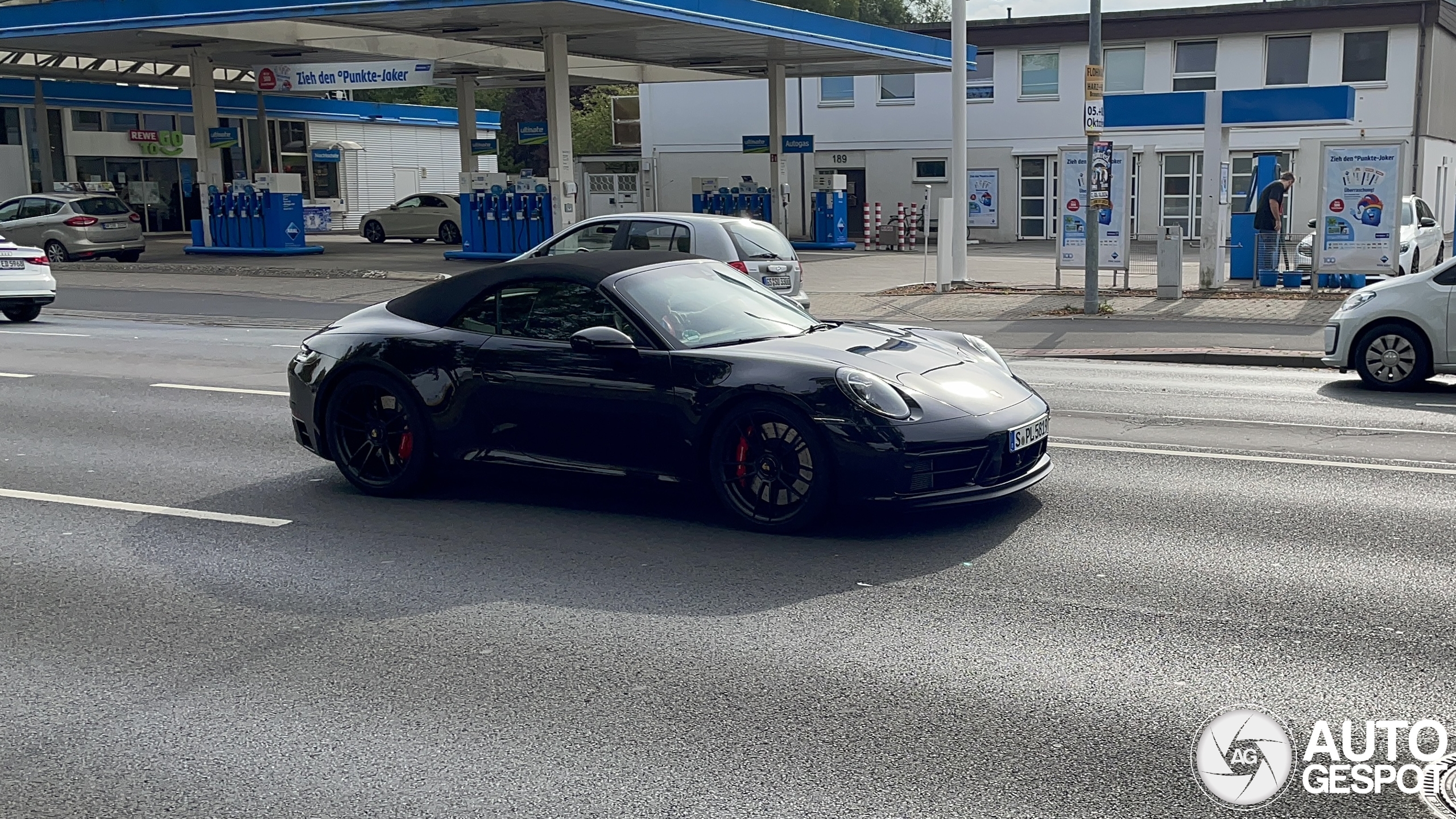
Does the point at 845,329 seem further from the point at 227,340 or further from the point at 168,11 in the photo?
the point at 168,11

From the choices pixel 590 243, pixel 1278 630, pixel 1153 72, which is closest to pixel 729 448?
pixel 1278 630

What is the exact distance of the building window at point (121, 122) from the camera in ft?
149

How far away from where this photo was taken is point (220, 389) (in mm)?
12531

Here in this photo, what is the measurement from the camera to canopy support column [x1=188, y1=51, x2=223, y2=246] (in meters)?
32.7

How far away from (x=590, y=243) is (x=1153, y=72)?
27778 mm

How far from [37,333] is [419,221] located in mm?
23391

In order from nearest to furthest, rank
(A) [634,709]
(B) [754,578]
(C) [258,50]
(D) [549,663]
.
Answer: (A) [634,709]
(D) [549,663]
(B) [754,578]
(C) [258,50]

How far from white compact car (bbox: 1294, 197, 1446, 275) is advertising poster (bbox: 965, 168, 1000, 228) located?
1830cm

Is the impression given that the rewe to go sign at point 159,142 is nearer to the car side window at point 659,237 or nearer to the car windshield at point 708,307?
the car side window at point 659,237

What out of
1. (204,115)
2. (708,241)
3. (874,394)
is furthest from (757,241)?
(204,115)

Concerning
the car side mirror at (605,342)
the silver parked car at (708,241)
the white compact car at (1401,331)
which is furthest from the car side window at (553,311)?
the silver parked car at (708,241)

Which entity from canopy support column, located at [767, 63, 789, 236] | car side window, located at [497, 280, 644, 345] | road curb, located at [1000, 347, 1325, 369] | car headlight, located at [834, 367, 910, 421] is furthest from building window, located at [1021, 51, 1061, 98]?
car headlight, located at [834, 367, 910, 421]

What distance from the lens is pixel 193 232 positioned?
33.9 m

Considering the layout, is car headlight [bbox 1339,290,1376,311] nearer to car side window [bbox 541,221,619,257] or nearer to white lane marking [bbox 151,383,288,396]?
car side window [bbox 541,221,619,257]
